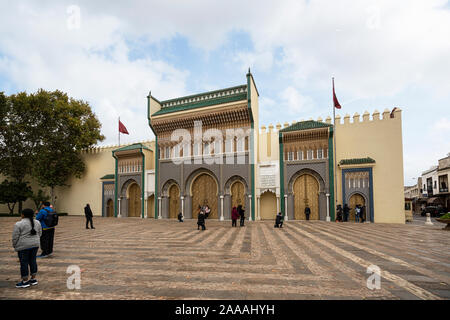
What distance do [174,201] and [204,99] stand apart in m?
10.0

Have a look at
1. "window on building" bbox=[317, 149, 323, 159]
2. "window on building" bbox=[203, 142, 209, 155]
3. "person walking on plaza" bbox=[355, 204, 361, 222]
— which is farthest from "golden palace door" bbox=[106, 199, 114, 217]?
"person walking on plaza" bbox=[355, 204, 361, 222]

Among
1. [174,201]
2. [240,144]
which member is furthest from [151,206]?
[240,144]

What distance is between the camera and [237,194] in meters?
21.0

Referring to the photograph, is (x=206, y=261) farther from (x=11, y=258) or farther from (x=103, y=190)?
(x=103, y=190)

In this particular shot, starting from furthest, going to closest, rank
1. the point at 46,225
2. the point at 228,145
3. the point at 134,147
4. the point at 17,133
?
1. the point at 17,133
2. the point at 134,147
3. the point at 228,145
4. the point at 46,225

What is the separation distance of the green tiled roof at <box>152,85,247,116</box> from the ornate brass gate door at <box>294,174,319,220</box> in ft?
27.3

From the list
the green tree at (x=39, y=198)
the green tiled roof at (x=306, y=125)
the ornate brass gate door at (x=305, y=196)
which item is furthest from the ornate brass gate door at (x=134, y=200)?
the green tiled roof at (x=306, y=125)

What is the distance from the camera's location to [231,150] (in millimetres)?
21375

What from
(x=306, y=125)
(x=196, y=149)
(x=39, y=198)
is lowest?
(x=39, y=198)

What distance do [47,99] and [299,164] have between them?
1008 inches

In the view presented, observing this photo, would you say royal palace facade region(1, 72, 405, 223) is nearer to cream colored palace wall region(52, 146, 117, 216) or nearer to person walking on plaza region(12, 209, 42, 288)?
cream colored palace wall region(52, 146, 117, 216)

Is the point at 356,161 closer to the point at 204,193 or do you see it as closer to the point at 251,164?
the point at 251,164

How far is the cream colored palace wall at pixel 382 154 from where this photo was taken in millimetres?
17625

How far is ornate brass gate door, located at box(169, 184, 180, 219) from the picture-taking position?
924 inches
